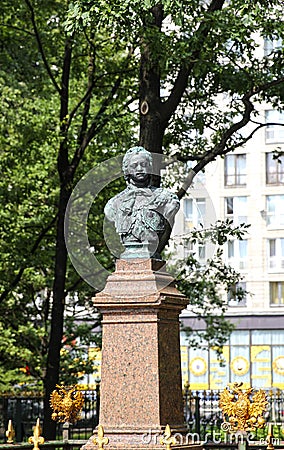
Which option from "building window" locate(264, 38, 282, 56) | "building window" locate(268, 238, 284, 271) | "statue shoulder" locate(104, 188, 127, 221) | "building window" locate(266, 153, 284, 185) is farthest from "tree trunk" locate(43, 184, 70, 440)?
"building window" locate(266, 153, 284, 185)

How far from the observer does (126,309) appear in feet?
39.5

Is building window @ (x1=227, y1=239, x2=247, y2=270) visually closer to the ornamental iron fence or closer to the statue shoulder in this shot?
the ornamental iron fence

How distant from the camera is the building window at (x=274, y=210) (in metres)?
53.1

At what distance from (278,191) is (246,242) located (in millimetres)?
3323

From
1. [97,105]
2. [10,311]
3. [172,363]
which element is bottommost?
[172,363]

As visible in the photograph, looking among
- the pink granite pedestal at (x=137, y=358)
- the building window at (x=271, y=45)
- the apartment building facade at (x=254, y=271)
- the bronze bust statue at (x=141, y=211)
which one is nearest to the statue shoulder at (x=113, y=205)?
the bronze bust statue at (x=141, y=211)

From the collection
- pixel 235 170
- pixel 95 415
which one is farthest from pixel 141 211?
pixel 235 170

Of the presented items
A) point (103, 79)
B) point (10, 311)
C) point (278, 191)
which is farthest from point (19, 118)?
point (278, 191)

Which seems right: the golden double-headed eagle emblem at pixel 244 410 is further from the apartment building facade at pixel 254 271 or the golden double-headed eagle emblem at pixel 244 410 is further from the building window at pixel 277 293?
the building window at pixel 277 293

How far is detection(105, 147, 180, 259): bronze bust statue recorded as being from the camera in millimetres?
12406

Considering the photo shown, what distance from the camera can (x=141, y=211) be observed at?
12.4m

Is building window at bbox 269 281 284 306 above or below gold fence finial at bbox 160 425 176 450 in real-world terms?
above

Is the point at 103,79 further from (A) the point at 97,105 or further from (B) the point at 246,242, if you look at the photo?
(B) the point at 246,242

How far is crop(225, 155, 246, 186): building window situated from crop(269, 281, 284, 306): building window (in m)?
5.64
